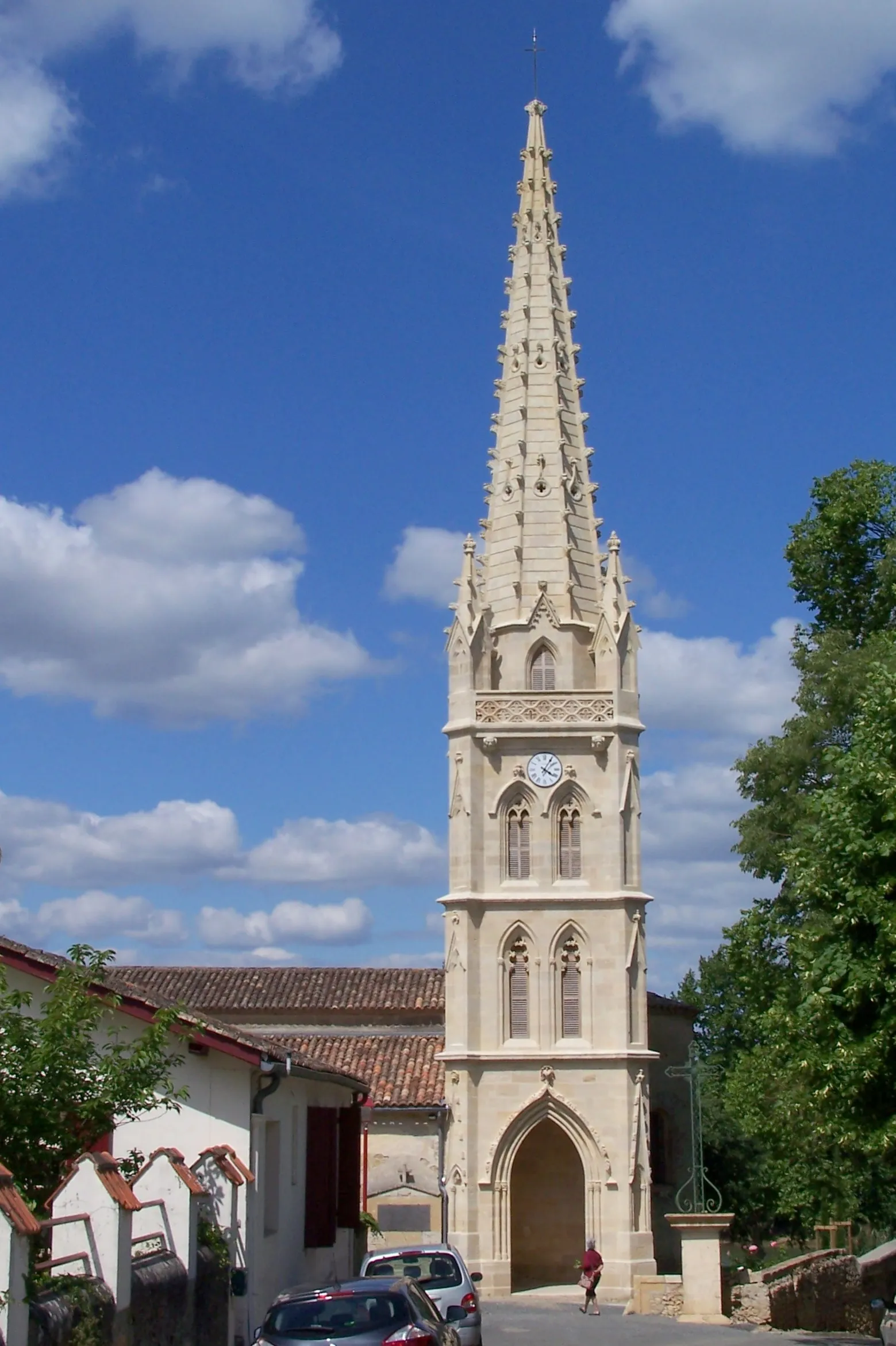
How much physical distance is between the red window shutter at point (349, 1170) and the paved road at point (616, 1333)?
308cm

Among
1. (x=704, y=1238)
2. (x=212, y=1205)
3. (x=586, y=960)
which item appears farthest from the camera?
(x=586, y=960)

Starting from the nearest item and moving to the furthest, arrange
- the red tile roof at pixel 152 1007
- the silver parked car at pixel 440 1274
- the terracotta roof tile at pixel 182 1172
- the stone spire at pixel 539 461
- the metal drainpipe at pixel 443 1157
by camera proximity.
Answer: the terracotta roof tile at pixel 182 1172 → the red tile roof at pixel 152 1007 → the silver parked car at pixel 440 1274 → the metal drainpipe at pixel 443 1157 → the stone spire at pixel 539 461

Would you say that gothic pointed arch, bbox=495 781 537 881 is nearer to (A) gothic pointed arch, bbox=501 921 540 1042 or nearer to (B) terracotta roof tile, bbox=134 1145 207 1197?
(A) gothic pointed arch, bbox=501 921 540 1042

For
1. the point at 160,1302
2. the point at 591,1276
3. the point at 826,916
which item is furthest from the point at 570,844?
the point at 160,1302

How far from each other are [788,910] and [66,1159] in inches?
789

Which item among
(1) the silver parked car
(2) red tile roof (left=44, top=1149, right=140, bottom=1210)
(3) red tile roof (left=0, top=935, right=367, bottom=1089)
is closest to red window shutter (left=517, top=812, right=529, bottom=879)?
(1) the silver parked car

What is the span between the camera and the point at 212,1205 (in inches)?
756

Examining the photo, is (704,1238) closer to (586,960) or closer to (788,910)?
(788,910)

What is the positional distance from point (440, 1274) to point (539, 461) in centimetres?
3074

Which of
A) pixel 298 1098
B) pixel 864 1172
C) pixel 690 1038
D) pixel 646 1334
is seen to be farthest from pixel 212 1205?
pixel 690 1038

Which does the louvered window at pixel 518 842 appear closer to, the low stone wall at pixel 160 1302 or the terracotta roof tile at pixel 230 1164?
the terracotta roof tile at pixel 230 1164

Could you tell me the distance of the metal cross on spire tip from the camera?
3719cm

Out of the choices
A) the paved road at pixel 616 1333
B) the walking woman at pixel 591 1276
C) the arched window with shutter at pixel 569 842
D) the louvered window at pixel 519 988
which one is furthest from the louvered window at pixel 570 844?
the paved road at pixel 616 1333

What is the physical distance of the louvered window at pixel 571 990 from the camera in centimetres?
4434
